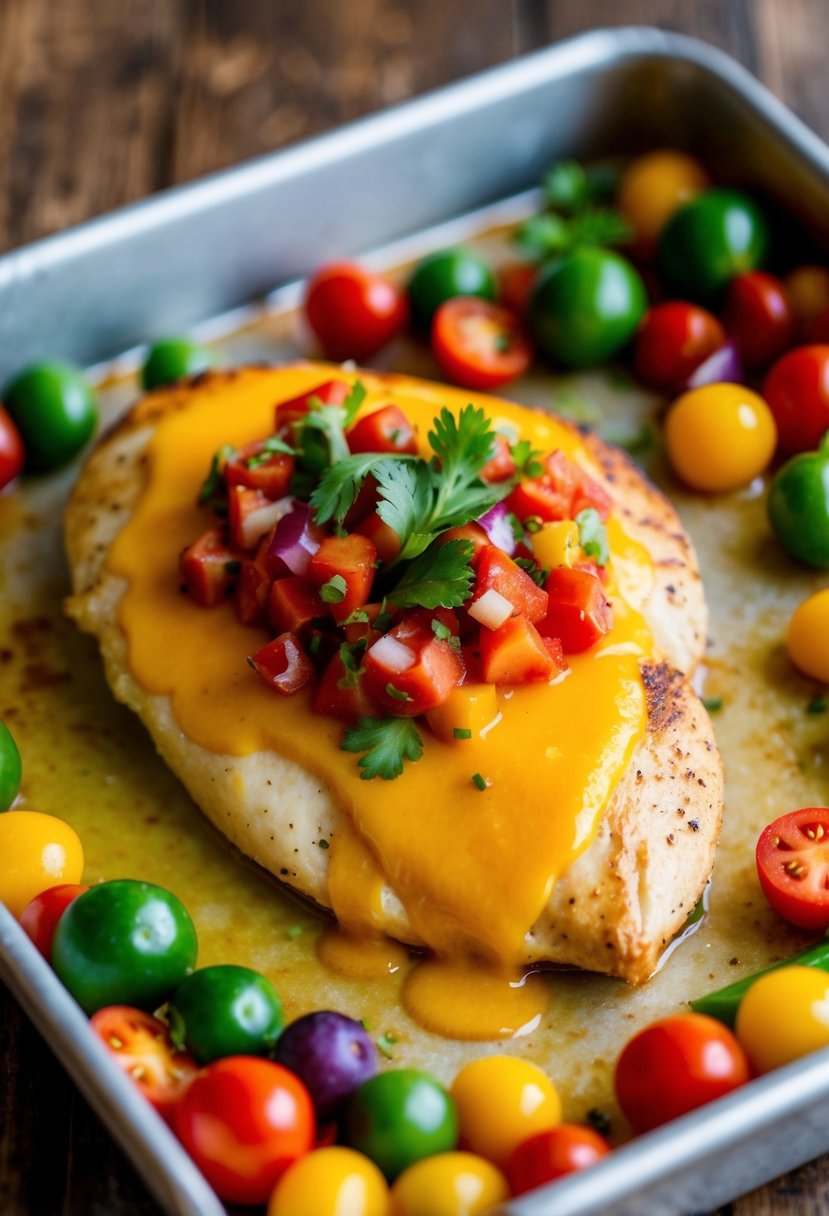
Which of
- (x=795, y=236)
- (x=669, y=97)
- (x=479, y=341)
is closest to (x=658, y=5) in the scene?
(x=669, y=97)

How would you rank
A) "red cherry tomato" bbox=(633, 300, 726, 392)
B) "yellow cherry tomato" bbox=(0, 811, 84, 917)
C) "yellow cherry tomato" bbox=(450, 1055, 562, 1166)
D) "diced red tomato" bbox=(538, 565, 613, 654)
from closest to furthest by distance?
"yellow cherry tomato" bbox=(450, 1055, 562, 1166) < "yellow cherry tomato" bbox=(0, 811, 84, 917) < "diced red tomato" bbox=(538, 565, 613, 654) < "red cherry tomato" bbox=(633, 300, 726, 392)

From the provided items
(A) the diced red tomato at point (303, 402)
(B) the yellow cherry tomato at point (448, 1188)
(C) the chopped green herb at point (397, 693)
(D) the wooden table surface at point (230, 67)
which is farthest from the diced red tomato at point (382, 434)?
(D) the wooden table surface at point (230, 67)

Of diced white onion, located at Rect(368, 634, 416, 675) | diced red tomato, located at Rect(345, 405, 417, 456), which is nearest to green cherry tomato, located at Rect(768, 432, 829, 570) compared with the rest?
diced red tomato, located at Rect(345, 405, 417, 456)

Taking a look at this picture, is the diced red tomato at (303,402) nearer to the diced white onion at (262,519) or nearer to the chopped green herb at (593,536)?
the diced white onion at (262,519)

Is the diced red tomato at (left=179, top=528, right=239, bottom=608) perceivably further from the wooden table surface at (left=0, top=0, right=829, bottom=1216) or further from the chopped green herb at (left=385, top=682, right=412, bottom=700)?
the wooden table surface at (left=0, top=0, right=829, bottom=1216)

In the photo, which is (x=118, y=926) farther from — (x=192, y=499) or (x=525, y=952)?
(x=192, y=499)

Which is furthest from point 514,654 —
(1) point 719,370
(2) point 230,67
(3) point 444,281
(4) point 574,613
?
(2) point 230,67
